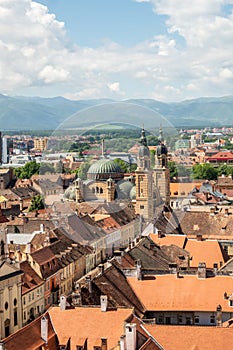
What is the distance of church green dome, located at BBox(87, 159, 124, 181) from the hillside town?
14cm

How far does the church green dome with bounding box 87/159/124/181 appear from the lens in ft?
299

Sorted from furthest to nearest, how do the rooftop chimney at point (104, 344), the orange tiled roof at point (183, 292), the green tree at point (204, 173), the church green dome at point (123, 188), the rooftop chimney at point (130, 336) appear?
the green tree at point (204, 173)
the church green dome at point (123, 188)
the orange tiled roof at point (183, 292)
the rooftop chimney at point (104, 344)
the rooftop chimney at point (130, 336)

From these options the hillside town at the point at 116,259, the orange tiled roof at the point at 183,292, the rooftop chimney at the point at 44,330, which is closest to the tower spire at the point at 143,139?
the hillside town at the point at 116,259

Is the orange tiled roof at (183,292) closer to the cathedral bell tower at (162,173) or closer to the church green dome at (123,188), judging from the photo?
the church green dome at (123,188)

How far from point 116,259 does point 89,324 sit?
59.4 feet

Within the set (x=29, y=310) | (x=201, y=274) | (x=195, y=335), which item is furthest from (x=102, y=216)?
(x=195, y=335)

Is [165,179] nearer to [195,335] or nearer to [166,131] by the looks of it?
[166,131]

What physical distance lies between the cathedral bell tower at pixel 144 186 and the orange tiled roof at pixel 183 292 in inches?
1551

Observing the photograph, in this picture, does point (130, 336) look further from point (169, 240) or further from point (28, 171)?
point (28, 171)

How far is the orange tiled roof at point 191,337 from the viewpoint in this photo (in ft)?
115

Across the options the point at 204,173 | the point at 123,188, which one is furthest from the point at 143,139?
the point at 204,173

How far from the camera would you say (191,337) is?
117 ft

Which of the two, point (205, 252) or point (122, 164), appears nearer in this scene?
point (205, 252)

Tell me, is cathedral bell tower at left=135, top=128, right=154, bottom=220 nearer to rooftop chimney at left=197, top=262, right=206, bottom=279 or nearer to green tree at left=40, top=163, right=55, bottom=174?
green tree at left=40, top=163, right=55, bottom=174
